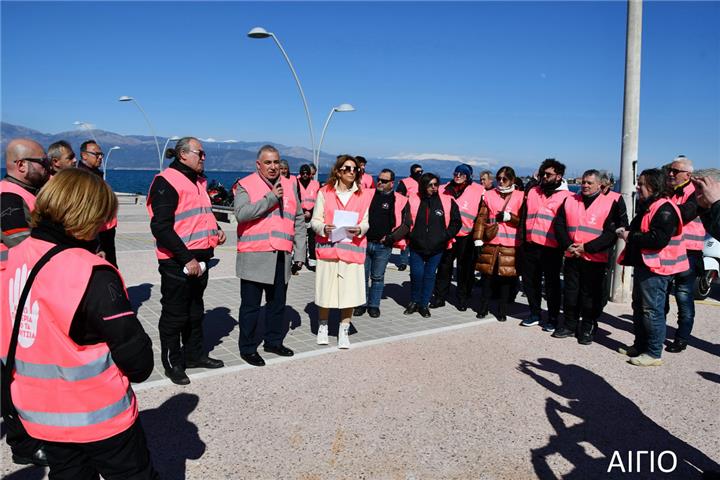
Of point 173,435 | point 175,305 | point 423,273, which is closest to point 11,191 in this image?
point 175,305

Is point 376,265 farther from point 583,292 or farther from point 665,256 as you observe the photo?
point 665,256

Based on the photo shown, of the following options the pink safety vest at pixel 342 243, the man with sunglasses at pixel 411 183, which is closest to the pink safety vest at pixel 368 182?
the man with sunglasses at pixel 411 183

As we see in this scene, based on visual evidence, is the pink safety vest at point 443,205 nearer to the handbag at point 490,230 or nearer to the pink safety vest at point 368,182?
the handbag at point 490,230

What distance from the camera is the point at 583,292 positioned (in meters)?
6.14

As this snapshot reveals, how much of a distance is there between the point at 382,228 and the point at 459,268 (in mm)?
1834

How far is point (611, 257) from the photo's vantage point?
8.27 m

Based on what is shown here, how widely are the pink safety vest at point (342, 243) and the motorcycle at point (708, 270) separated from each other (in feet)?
21.6

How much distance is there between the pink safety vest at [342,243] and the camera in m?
5.52

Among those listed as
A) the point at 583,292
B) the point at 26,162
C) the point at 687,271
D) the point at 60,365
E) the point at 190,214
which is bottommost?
the point at 583,292

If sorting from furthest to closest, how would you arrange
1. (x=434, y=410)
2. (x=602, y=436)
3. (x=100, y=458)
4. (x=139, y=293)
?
1. (x=139, y=293)
2. (x=434, y=410)
3. (x=602, y=436)
4. (x=100, y=458)

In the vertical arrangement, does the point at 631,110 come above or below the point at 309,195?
above

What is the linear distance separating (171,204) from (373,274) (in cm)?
366

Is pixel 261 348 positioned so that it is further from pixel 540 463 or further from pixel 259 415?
pixel 540 463

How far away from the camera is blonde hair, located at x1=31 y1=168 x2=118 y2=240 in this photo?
6.11 feet
